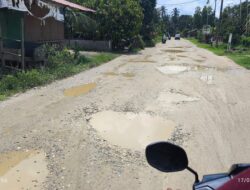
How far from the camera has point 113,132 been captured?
23.5ft

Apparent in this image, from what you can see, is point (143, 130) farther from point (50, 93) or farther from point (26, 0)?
point (26, 0)

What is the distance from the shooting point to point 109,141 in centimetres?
662

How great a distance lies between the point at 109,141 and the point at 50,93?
4.77 m

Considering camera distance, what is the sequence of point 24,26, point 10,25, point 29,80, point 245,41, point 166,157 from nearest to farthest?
1. point 166,157
2. point 29,80
3. point 10,25
4. point 24,26
5. point 245,41

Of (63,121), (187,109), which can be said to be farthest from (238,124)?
(63,121)

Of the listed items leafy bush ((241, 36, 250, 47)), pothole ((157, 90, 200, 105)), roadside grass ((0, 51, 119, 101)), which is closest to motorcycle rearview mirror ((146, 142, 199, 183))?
pothole ((157, 90, 200, 105))

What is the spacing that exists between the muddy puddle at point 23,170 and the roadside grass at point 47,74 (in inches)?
173

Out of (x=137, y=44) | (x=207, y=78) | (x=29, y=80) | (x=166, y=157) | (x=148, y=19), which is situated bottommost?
(x=137, y=44)

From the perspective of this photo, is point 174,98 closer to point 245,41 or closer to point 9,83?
point 9,83

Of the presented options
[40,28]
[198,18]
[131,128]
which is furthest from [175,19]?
[131,128]

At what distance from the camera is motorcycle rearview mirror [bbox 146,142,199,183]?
84.3 inches

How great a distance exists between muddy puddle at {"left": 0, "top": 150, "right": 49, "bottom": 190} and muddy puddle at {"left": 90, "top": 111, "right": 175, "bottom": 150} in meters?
1.40

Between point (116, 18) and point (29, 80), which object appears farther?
point (116, 18)

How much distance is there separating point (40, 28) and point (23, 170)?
47.5ft
